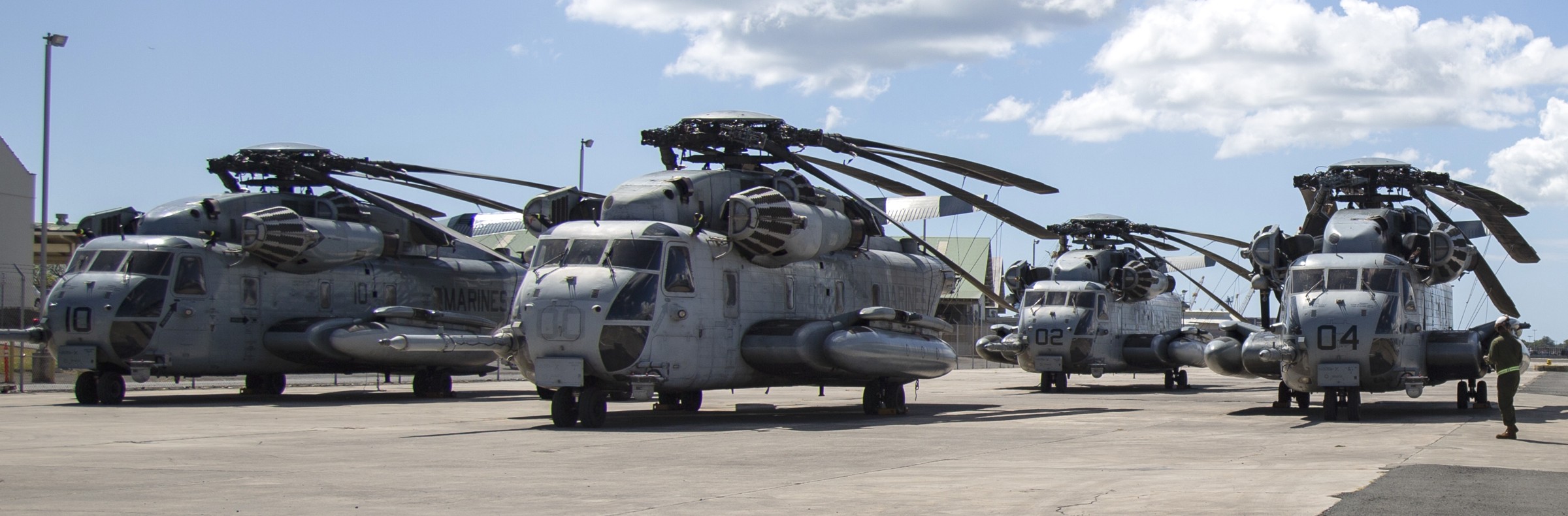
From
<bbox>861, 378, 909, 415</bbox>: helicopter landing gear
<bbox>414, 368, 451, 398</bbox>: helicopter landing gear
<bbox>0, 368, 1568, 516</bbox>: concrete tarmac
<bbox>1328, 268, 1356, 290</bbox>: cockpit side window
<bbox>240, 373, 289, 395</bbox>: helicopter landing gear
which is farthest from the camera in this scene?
<bbox>414, 368, 451, 398</bbox>: helicopter landing gear

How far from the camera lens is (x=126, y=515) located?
8.59 meters

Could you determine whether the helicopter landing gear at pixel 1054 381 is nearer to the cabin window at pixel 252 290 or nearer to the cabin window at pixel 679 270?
the cabin window at pixel 679 270

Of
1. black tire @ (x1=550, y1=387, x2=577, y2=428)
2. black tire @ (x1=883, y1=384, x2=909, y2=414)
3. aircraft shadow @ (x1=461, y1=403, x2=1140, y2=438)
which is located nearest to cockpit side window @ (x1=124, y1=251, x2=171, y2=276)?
aircraft shadow @ (x1=461, y1=403, x2=1140, y2=438)

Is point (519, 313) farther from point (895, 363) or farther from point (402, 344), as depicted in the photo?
point (895, 363)

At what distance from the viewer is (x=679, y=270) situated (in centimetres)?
1794

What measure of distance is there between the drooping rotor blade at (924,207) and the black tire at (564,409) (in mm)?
6732

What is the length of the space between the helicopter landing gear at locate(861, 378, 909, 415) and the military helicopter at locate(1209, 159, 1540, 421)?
4.97 meters

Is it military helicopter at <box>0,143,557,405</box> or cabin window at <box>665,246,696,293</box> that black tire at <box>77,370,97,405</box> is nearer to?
military helicopter at <box>0,143,557,405</box>

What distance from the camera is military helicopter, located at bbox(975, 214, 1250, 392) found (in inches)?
1230

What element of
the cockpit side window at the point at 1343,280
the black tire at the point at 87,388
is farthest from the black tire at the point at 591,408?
the black tire at the point at 87,388

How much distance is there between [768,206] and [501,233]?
55.6 m

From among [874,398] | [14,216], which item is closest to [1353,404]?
[874,398]

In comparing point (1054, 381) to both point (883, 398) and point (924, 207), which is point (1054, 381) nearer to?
point (924, 207)

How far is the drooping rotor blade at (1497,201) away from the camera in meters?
21.4
